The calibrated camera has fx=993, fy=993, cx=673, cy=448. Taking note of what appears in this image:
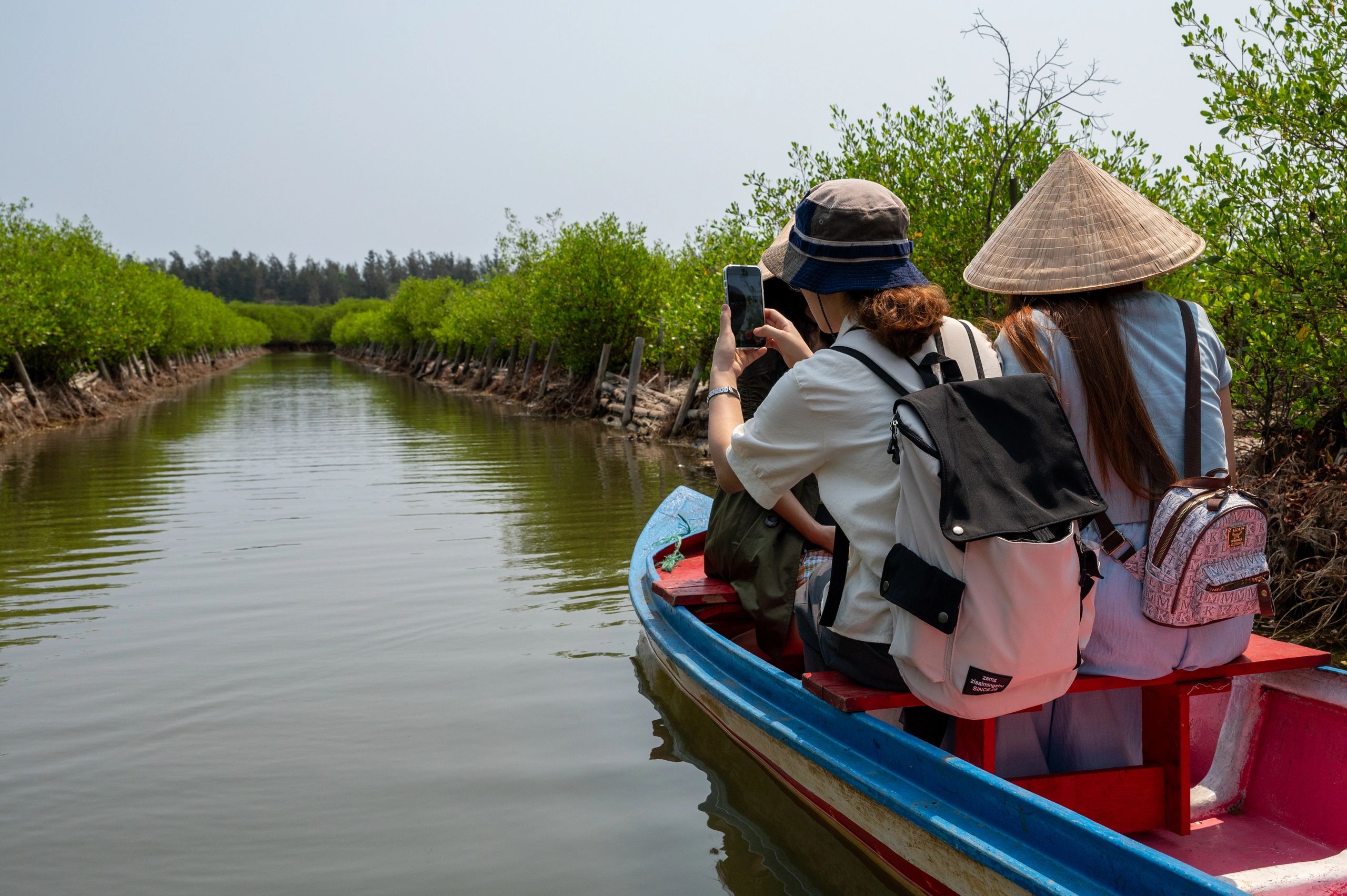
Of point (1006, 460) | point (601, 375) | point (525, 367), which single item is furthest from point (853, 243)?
point (525, 367)

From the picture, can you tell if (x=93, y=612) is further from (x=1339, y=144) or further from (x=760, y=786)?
(x=1339, y=144)

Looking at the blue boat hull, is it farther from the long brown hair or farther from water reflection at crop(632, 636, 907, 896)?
the long brown hair

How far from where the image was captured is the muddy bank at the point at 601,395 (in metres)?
17.8

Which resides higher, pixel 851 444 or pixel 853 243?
pixel 853 243

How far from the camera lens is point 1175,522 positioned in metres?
2.37

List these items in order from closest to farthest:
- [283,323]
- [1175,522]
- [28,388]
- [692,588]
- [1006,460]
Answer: [1006,460], [1175,522], [692,588], [28,388], [283,323]

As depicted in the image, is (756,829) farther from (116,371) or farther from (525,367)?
(116,371)

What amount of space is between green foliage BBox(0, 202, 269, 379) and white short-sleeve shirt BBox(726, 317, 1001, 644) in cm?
1916

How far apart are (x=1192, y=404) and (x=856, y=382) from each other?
85 centimetres

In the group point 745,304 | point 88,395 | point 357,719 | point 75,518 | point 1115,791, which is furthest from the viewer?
point 88,395

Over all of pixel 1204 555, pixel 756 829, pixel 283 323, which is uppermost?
pixel 283 323

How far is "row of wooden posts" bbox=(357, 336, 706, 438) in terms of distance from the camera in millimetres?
17797

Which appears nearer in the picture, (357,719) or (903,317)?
(903,317)

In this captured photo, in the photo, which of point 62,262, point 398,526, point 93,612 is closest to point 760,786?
point 93,612
